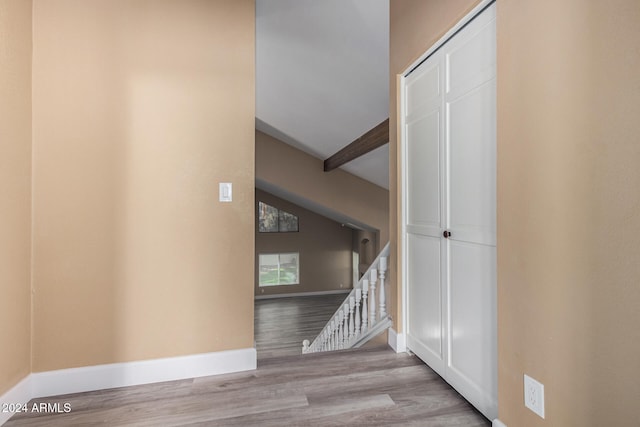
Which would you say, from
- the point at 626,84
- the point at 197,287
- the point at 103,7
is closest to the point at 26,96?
the point at 103,7

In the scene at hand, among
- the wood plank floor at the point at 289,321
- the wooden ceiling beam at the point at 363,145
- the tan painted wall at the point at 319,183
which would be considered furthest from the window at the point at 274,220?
the wooden ceiling beam at the point at 363,145

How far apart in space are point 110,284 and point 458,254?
73.1 inches

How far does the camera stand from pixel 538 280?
114 centimetres

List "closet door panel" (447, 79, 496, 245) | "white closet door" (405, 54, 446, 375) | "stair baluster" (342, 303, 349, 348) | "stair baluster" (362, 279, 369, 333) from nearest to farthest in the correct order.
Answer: "closet door panel" (447, 79, 496, 245) → "white closet door" (405, 54, 446, 375) → "stair baluster" (362, 279, 369, 333) → "stair baluster" (342, 303, 349, 348)

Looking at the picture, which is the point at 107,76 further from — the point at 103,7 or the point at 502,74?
the point at 502,74

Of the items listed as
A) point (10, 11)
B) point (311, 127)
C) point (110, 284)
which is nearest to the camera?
point (10, 11)

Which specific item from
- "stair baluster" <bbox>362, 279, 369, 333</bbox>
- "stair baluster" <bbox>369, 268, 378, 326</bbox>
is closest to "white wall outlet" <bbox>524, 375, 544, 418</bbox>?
"stair baluster" <bbox>369, 268, 378, 326</bbox>

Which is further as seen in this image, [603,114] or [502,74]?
[502,74]

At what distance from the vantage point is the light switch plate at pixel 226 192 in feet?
6.23

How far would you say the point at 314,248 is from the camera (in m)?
9.79

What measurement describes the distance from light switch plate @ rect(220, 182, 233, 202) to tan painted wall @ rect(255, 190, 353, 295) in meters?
7.36

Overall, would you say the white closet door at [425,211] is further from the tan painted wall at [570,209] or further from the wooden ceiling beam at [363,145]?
the wooden ceiling beam at [363,145]

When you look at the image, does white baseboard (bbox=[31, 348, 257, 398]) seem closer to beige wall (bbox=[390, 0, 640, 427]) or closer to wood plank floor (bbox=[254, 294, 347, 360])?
beige wall (bbox=[390, 0, 640, 427])

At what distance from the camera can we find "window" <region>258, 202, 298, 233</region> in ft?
30.6
